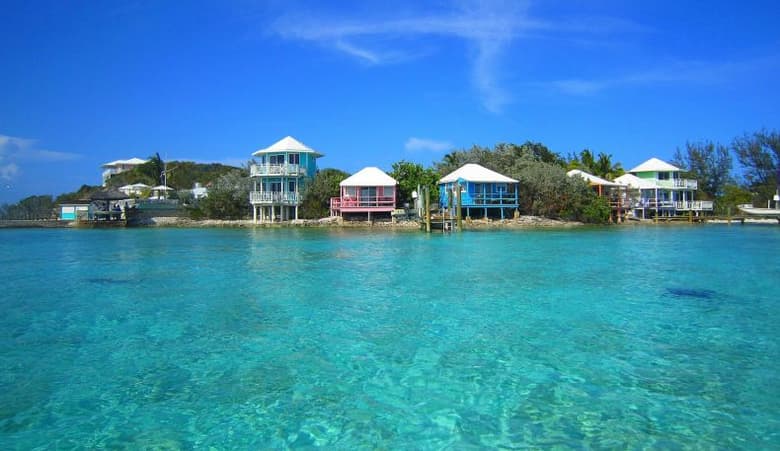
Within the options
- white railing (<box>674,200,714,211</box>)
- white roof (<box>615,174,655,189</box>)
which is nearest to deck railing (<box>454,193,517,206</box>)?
white roof (<box>615,174,655,189</box>)

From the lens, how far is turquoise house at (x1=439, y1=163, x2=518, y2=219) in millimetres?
41656

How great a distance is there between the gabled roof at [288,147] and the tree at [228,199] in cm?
348

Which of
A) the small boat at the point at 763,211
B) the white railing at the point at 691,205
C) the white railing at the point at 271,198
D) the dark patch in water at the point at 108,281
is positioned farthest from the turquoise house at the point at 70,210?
the small boat at the point at 763,211

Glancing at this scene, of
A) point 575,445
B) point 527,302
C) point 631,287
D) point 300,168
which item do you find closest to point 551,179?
point 300,168

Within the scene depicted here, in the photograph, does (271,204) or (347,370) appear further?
(271,204)

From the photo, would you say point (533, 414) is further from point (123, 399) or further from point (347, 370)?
point (123, 399)

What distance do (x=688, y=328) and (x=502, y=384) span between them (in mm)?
4723

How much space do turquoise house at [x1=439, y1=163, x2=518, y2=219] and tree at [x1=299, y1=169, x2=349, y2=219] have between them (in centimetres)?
924

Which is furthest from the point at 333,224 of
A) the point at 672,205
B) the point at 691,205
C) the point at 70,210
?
the point at 691,205

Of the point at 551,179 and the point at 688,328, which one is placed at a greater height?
the point at 551,179

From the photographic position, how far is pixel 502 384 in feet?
22.0

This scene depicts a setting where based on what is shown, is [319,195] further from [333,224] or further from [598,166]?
[598,166]

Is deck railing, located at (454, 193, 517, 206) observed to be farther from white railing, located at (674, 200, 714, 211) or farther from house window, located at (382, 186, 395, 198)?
white railing, located at (674, 200, 714, 211)

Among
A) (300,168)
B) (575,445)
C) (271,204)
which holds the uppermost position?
(300,168)
